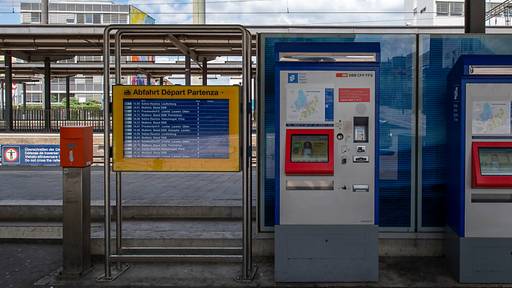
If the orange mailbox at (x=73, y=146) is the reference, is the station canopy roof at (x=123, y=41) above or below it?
above

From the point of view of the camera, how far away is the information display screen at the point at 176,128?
480 centimetres

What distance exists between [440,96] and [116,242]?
3760 mm

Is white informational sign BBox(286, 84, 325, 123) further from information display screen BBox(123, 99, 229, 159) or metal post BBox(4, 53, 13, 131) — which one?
metal post BBox(4, 53, 13, 131)

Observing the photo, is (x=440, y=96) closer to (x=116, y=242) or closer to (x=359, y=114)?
(x=359, y=114)

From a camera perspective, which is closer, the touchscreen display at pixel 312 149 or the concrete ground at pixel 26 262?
the touchscreen display at pixel 312 149

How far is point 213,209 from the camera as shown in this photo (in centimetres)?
667

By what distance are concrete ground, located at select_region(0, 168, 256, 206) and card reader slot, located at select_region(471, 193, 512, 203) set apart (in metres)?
3.23

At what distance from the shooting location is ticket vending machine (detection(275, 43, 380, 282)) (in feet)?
14.9

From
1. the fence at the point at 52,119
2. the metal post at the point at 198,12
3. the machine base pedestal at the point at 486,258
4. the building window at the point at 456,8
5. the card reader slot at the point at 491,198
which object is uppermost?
the building window at the point at 456,8

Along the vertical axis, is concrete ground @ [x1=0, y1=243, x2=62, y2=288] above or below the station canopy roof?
below

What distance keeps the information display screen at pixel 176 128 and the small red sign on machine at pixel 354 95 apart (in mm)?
1092

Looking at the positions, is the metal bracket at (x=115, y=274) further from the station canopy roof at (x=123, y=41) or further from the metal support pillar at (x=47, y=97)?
the metal support pillar at (x=47, y=97)

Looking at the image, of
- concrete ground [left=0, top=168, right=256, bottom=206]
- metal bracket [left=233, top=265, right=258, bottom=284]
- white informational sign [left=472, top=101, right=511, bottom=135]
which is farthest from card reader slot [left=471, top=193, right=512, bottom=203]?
concrete ground [left=0, top=168, right=256, bottom=206]

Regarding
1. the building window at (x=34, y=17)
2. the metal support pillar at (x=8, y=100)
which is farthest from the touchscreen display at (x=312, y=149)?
the building window at (x=34, y=17)
